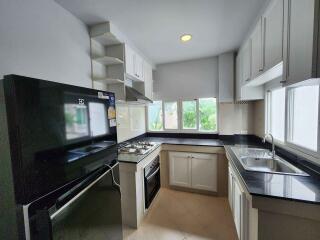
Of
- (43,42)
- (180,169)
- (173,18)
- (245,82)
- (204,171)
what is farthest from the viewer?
(180,169)

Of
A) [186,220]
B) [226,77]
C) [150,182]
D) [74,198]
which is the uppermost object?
[226,77]

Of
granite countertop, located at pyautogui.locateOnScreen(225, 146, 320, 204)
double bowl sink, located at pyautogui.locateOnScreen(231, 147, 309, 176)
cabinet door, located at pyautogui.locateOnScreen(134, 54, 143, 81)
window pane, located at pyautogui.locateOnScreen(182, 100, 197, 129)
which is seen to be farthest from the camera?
window pane, located at pyautogui.locateOnScreen(182, 100, 197, 129)

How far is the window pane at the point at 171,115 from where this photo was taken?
3330mm

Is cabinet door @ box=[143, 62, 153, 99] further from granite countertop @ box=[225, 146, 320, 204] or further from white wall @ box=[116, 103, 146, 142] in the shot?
granite countertop @ box=[225, 146, 320, 204]

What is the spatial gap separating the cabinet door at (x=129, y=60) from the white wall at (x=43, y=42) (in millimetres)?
485

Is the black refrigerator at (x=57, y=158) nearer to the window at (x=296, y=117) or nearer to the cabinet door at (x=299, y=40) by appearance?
the cabinet door at (x=299, y=40)

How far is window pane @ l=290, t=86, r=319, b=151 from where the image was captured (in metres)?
1.42

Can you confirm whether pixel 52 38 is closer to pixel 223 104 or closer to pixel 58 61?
pixel 58 61

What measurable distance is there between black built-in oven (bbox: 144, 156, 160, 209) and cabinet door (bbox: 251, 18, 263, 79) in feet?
5.84

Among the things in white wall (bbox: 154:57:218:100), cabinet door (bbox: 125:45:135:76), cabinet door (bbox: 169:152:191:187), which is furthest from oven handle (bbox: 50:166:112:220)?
white wall (bbox: 154:57:218:100)

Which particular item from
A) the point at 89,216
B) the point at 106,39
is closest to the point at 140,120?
the point at 106,39

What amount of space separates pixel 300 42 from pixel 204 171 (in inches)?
83.2

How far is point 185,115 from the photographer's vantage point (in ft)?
10.7

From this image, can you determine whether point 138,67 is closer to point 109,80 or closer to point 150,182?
point 109,80
